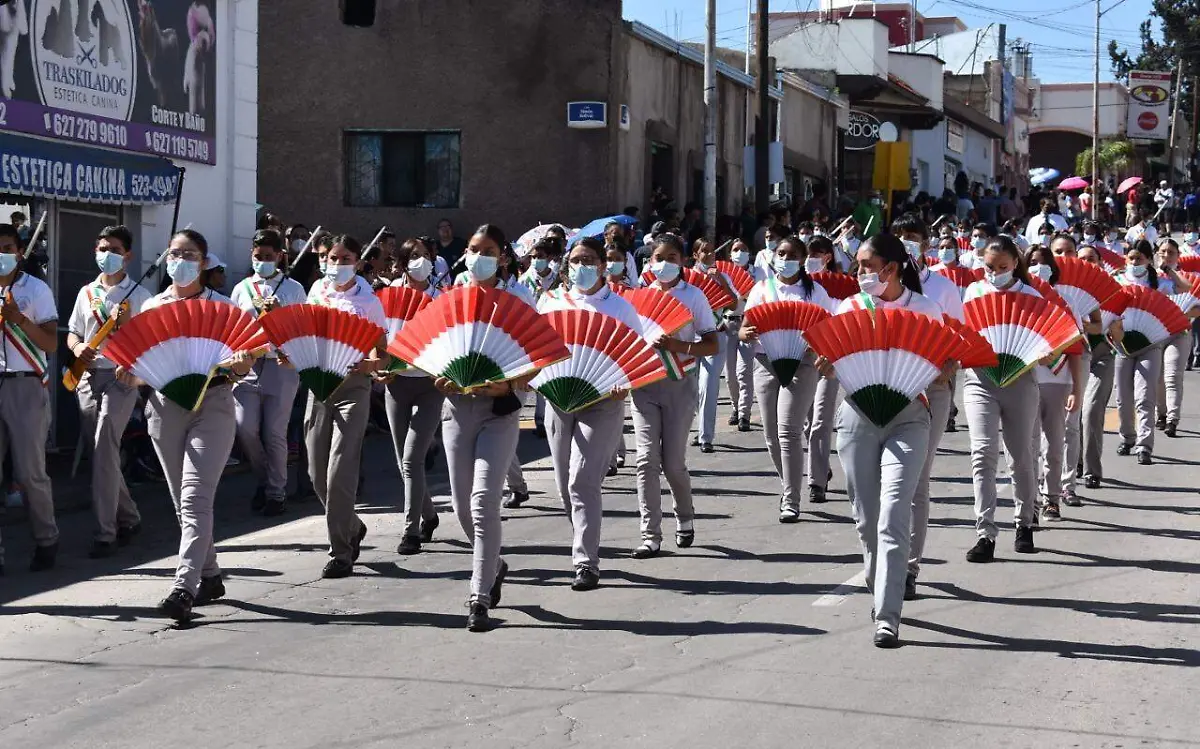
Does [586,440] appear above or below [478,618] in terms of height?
above

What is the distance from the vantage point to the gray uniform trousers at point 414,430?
11.8 meters

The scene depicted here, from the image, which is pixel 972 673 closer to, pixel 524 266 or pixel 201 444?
pixel 201 444

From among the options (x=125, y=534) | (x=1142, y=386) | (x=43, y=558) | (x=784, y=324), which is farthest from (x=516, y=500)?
(x=1142, y=386)

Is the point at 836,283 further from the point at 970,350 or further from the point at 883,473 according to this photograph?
the point at 883,473

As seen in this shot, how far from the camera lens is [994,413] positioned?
11336mm

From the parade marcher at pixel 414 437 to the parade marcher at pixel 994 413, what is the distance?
11.4ft

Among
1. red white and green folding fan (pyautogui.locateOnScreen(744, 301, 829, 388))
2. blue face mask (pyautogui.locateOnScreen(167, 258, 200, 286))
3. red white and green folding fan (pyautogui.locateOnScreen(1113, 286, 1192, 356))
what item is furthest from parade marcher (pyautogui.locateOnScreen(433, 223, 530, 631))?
red white and green folding fan (pyautogui.locateOnScreen(1113, 286, 1192, 356))

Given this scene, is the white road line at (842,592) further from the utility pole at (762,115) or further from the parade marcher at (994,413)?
the utility pole at (762,115)

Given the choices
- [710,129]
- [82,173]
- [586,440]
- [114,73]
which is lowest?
[586,440]

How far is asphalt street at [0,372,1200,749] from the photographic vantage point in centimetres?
727

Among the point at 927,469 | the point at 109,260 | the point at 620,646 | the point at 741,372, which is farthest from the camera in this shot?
the point at 741,372

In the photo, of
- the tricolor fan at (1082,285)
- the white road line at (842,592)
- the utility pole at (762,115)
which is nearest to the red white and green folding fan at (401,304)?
the white road line at (842,592)

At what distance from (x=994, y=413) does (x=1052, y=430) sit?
139 cm

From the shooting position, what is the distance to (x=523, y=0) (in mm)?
30625
